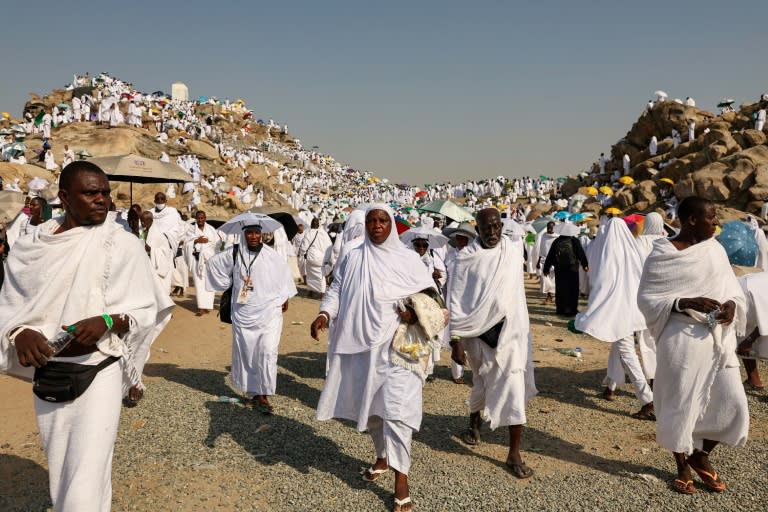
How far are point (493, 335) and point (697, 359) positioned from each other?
→ 146 cm

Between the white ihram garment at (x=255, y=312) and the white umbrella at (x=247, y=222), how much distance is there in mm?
311

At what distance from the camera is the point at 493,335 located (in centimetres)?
457

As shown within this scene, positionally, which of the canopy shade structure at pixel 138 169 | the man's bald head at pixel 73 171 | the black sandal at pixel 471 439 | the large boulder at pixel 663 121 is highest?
the large boulder at pixel 663 121

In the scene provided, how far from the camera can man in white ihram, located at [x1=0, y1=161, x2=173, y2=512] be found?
2578 mm

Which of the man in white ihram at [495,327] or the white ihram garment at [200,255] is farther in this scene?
the white ihram garment at [200,255]

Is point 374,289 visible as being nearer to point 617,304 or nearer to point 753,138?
point 617,304

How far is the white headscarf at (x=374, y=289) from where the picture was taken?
158 inches

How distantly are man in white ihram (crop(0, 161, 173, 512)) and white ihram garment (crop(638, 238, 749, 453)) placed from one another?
139 inches

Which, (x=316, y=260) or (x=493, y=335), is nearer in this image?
(x=493, y=335)

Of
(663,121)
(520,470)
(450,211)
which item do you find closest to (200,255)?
(450,211)

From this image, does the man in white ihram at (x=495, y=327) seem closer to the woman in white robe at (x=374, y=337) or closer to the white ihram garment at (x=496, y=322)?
the white ihram garment at (x=496, y=322)

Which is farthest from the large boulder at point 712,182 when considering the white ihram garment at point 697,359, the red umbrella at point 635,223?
the white ihram garment at point 697,359

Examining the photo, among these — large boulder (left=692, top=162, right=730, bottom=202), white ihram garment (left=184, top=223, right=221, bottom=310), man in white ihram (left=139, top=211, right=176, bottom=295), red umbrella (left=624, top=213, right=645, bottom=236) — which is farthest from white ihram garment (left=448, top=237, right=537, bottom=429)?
large boulder (left=692, top=162, right=730, bottom=202)

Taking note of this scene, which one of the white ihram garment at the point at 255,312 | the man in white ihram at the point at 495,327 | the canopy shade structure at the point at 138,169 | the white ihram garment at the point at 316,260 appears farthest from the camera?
the white ihram garment at the point at 316,260
